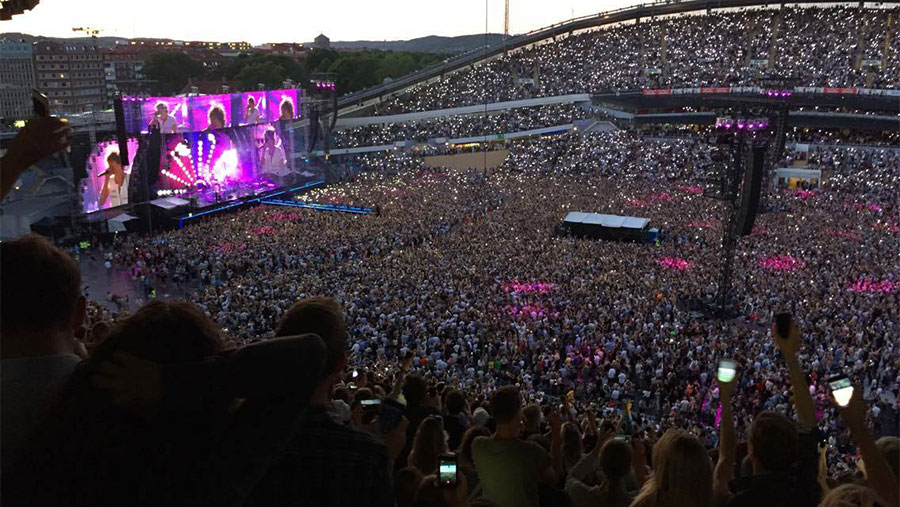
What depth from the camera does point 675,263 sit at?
68.1 ft

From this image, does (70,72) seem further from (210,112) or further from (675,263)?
(675,263)

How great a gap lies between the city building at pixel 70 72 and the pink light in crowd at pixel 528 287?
71574 mm

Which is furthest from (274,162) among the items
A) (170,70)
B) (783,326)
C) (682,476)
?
(170,70)

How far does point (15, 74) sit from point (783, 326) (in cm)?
7991

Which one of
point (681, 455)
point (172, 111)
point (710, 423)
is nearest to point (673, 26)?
point (172, 111)

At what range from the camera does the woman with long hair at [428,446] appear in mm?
3324

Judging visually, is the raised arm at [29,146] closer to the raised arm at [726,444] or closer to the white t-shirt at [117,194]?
the raised arm at [726,444]

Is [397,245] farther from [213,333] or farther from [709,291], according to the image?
[213,333]

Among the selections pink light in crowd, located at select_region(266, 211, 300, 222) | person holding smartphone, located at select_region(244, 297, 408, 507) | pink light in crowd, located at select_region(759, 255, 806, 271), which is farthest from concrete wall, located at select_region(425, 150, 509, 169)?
person holding smartphone, located at select_region(244, 297, 408, 507)

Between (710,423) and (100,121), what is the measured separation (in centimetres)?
A: 3195

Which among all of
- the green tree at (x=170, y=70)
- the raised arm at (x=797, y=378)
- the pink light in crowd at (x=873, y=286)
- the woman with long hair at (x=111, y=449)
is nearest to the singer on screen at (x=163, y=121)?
the pink light in crowd at (x=873, y=286)

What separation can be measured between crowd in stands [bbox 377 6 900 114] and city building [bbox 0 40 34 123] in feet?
101

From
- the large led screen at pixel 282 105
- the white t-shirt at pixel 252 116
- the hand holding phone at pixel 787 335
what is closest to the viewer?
the hand holding phone at pixel 787 335

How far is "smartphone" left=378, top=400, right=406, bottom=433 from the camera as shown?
282 centimetres
